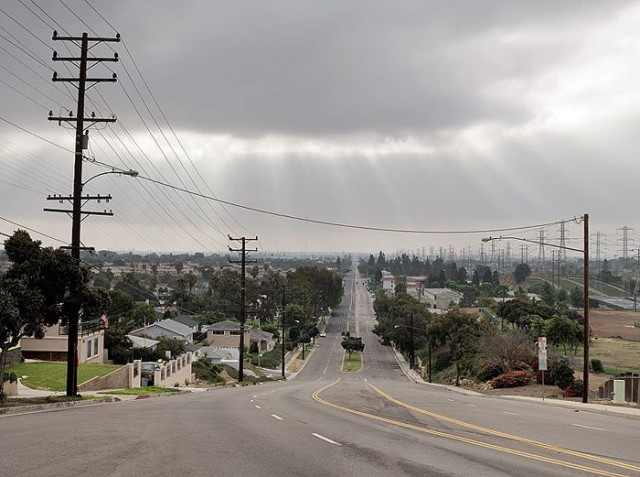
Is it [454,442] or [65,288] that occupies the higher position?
[65,288]

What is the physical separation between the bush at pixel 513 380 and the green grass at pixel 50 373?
28.2m

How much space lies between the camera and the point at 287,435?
1756 centimetres

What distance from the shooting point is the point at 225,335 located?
120062 millimetres

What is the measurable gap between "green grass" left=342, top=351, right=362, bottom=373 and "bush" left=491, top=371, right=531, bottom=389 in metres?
37.5

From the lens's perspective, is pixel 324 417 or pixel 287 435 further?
pixel 324 417

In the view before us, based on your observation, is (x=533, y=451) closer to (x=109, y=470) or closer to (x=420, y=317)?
(x=109, y=470)

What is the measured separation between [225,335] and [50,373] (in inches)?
2952

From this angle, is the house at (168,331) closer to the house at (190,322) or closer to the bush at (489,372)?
the house at (190,322)

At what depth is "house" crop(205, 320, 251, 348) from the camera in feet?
389

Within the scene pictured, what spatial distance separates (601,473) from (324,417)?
12.0m

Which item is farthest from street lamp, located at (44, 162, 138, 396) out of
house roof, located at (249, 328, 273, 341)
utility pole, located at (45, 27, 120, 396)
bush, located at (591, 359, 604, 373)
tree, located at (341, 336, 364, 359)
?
house roof, located at (249, 328, 273, 341)

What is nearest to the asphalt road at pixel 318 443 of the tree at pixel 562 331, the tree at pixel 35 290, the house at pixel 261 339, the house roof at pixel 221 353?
the tree at pixel 35 290

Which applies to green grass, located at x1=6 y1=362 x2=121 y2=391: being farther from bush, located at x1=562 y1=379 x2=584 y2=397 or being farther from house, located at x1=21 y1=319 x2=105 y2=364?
bush, located at x1=562 y1=379 x2=584 y2=397

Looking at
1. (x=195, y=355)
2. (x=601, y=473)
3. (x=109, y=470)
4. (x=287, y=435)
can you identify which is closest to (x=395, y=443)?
(x=287, y=435)
